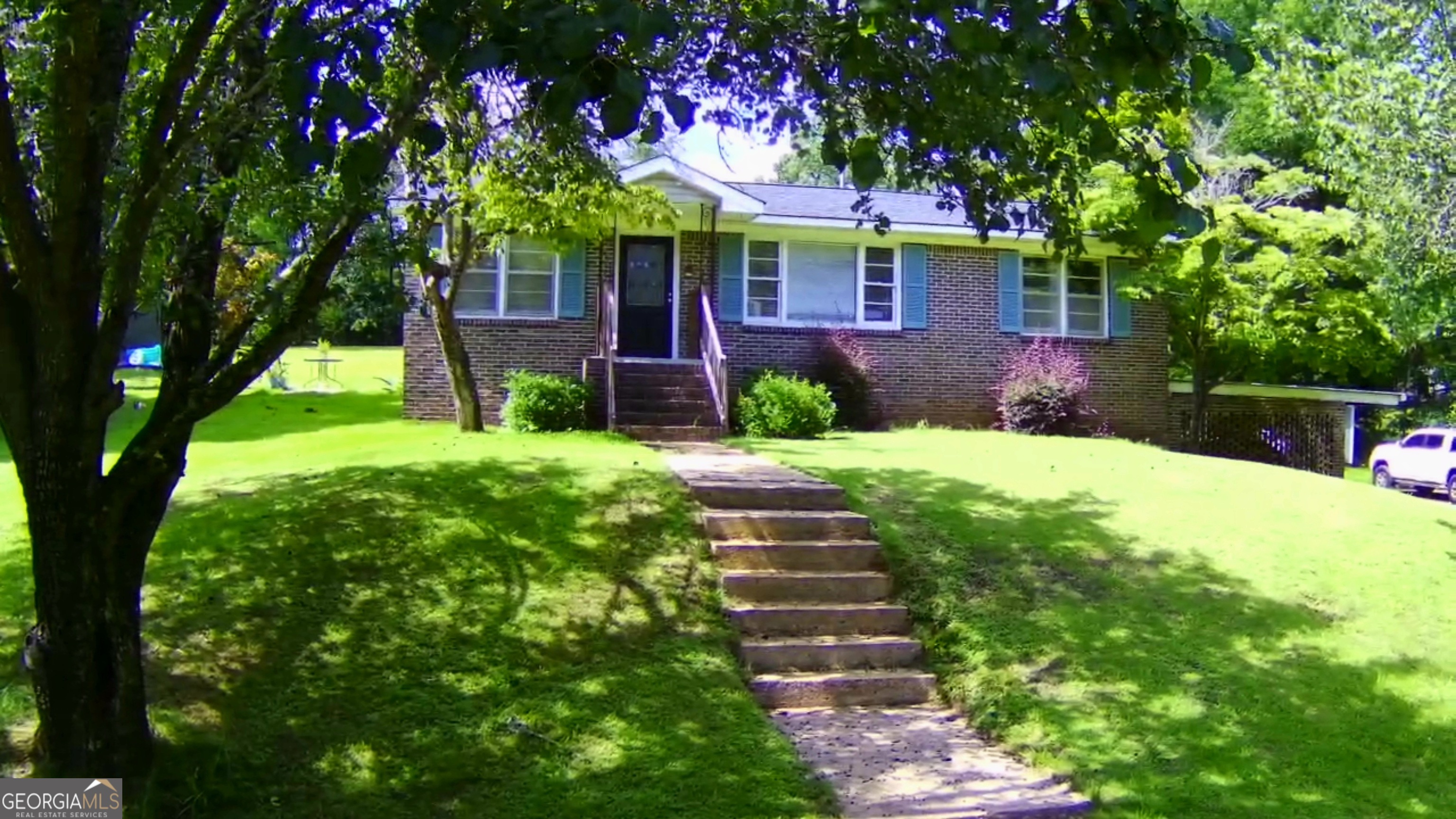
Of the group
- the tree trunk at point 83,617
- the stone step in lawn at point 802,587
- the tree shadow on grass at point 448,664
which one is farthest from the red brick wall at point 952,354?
the tree trunk at point 83,617

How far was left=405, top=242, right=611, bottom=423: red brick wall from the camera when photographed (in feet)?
52.3

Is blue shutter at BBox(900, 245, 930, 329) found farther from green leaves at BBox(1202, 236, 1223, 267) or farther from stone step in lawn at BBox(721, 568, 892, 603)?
green leaves at BBox(1202, 236, 1223, 267)

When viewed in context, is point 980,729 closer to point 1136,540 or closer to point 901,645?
point 901,645

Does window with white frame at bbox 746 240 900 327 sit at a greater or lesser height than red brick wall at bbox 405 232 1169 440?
greater

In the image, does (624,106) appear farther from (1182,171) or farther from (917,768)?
(917,768)

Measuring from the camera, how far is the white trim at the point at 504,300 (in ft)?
52.8

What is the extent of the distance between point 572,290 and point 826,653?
10.4 metres

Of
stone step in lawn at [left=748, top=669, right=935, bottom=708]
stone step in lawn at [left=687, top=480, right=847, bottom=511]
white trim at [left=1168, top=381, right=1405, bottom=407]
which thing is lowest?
stone step in lawn at [left=748, top=669, right=935, bottom=708]

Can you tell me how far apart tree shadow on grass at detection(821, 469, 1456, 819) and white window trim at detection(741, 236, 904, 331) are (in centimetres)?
806

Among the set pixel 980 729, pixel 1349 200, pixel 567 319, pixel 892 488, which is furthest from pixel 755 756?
pixel 1349 200

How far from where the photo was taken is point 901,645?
705 cm

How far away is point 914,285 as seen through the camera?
17.4m

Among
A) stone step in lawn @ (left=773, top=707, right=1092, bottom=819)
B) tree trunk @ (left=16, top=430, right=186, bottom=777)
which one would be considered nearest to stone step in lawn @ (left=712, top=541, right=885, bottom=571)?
stone step in lawn @ (left=773, top=707, right=1092, bottom=819)

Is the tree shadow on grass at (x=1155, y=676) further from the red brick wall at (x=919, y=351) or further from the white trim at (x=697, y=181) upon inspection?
the red brick wall at (x=919, y=351)
